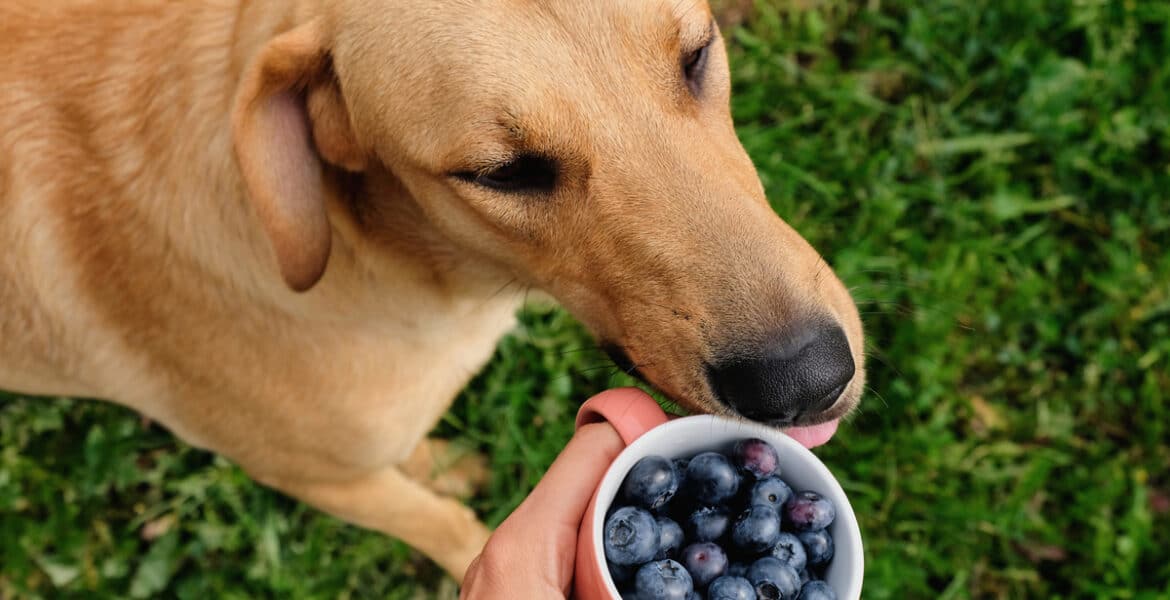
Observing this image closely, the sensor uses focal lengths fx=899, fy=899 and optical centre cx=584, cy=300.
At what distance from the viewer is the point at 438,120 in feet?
6.77

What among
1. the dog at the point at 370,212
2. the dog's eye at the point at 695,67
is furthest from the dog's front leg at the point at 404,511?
the dog's eye at the point at 695,67

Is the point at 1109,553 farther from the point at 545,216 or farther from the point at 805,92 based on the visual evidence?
the point at 545,216

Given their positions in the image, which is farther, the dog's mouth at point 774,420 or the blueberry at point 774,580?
the dog's mouth at point 774,420

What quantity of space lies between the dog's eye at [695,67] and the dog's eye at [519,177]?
16.7 inches

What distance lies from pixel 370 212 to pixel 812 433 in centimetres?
128

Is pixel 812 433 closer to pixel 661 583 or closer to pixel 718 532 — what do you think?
pixel 718 532

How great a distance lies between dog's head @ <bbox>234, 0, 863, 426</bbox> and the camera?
1.98 metres

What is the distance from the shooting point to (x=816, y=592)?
1781 millimetres

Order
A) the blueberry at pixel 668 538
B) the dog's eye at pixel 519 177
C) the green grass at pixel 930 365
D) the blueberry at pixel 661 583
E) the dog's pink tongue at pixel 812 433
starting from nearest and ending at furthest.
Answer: the blueberry at pixel 661 583, the blueberry at pixel 668 538, the dog's eye at pixel 519 177, the dog's pink tongue at pixel 812 433, the green grass at pixel 930 365

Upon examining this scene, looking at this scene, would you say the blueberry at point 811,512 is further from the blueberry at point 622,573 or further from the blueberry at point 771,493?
the blueberry at point 622,573

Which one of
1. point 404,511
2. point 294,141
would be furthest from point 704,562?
point 404,511

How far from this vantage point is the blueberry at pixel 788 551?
1843 millimetres

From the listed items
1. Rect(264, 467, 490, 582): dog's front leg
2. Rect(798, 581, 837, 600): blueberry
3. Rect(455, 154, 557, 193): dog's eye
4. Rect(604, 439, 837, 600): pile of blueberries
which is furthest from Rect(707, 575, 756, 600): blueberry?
Rect(264, 467, 490, 582): dog's front leg

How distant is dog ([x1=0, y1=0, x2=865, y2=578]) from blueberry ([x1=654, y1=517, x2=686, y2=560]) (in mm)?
293
